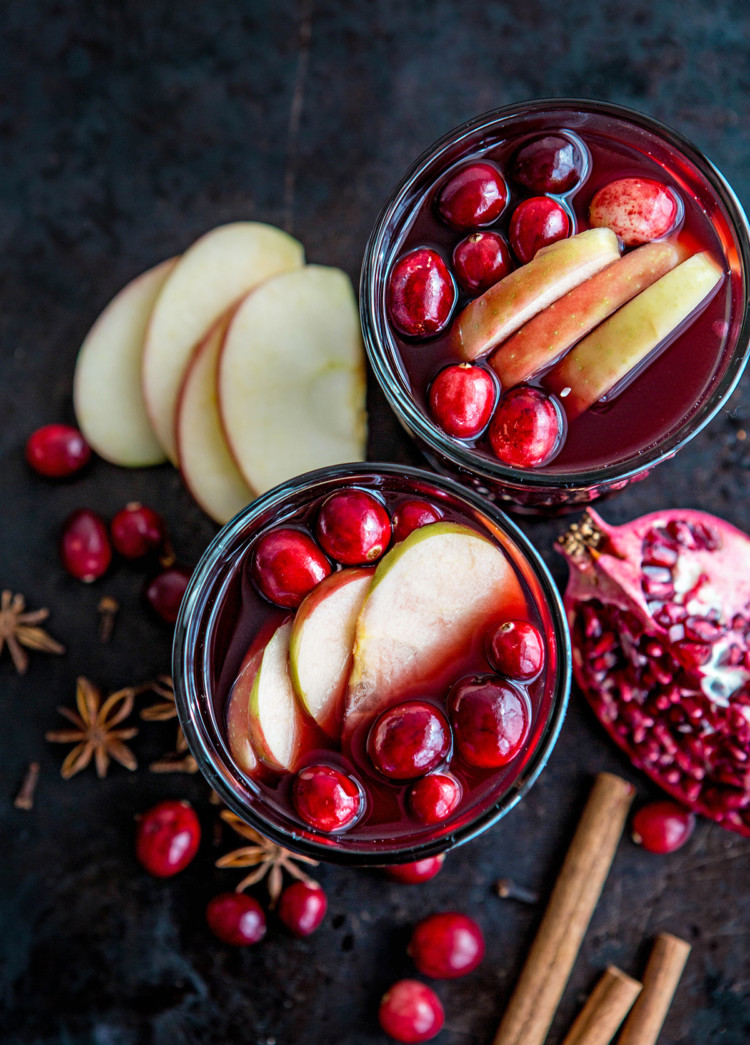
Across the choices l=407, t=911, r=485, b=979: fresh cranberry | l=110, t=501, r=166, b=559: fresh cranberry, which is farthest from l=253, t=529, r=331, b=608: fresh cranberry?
l=407, t=911, r=485, b=979: fresh cranberry

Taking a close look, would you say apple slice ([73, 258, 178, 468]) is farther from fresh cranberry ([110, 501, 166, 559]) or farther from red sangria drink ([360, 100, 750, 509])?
red sangria drink ([360, 100, 750, 509])

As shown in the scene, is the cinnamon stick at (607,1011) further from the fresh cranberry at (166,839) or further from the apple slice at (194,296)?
the apple slice at (194,296)

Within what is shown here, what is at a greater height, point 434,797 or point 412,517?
point 412,517

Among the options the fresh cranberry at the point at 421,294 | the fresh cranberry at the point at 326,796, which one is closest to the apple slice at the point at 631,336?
the fresh cranberry at the point at 421,294

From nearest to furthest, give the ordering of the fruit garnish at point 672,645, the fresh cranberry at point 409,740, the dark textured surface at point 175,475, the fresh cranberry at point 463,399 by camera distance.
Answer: the fresh cranberry at point 409,740, the fresh cranberry at point 463,399, the fruit garnish at point 672,645, the dark textured surface at point 175,475

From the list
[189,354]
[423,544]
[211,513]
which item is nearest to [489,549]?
[423,544]

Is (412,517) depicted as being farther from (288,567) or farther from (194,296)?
(194,296)

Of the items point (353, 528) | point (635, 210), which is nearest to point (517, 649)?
point (353, 528)
